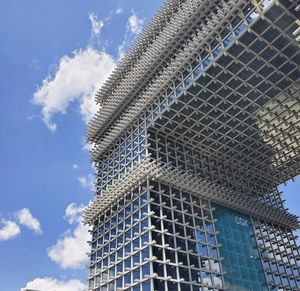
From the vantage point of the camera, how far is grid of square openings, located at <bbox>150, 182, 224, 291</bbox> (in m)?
47.3

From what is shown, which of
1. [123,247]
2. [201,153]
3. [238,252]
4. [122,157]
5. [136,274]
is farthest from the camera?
[201,153]

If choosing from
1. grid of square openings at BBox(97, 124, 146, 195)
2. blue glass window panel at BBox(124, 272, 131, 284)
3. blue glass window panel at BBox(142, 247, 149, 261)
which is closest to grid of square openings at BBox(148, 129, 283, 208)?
grid of square openings at BBox(97, 124, 146, 195)

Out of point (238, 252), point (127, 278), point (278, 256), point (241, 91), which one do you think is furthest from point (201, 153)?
point (127, 278)

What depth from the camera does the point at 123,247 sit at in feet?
175

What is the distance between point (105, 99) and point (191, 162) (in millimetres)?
22892

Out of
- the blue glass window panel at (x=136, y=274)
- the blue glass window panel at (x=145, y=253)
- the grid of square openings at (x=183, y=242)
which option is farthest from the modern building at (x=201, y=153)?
the blue glass window panel at (x=136, y=274)

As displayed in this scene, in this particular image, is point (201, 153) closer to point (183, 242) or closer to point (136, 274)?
point (183, 242)

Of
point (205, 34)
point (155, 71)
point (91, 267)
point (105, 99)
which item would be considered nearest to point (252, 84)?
point (205, 34)

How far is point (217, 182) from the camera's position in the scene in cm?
6378

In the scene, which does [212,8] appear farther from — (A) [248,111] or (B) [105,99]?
(B) [105,99]

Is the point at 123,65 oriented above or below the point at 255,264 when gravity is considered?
above

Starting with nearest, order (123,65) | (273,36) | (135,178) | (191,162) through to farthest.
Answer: (273,36) < (135,178) < (191,162) < (123,65)

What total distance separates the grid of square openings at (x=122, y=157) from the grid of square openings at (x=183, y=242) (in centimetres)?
806

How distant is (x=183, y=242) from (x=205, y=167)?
16.2 metres
